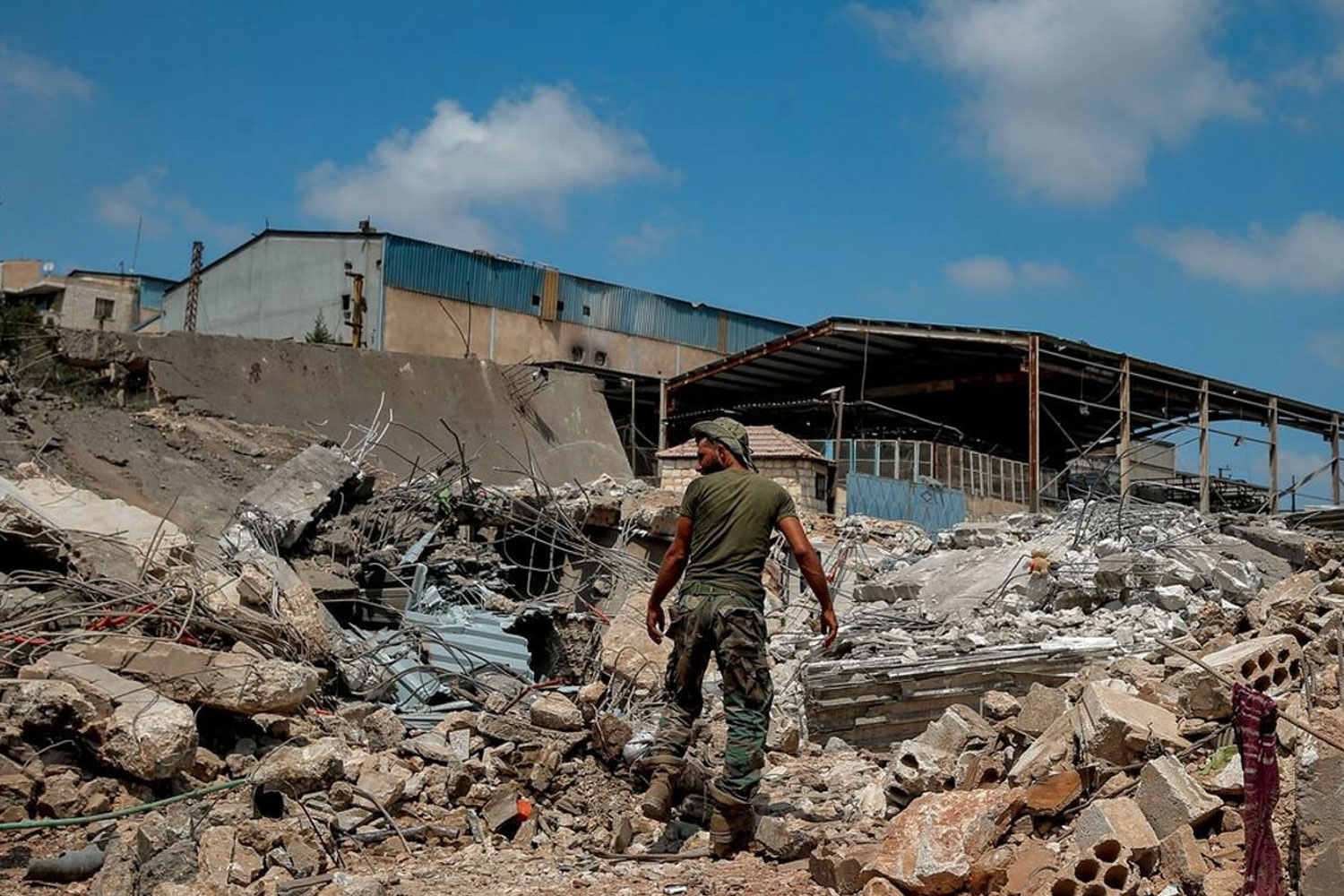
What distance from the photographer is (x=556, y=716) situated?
6.77 metres

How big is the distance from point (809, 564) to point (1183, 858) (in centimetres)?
188

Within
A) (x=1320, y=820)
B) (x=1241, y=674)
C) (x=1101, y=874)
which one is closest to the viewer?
(x=1320, y=820)

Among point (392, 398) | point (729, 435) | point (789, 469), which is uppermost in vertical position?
point (392, 398)

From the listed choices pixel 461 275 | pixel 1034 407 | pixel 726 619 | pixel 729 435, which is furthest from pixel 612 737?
pixel 461 275

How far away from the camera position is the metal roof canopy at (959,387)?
2275cm

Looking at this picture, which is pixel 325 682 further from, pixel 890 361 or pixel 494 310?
pixel 494 310

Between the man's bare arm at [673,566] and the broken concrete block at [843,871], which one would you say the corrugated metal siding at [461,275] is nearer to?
the man's bare arm at [673,566]

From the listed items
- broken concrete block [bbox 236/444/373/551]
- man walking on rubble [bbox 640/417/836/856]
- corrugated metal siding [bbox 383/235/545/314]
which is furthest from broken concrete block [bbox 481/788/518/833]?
corrugated metal siding [bbox 383/235/545/314]

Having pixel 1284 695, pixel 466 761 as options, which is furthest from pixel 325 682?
pixel 1284 695

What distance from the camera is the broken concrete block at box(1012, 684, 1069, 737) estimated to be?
19.0ft

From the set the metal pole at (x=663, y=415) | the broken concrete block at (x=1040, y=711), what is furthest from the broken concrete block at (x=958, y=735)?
the metal pole at (x=663, y=415)

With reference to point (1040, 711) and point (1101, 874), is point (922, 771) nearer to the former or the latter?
point (1040, 711)

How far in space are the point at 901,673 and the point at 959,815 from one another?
2764 mm

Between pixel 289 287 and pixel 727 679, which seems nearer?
pixel 727 679
